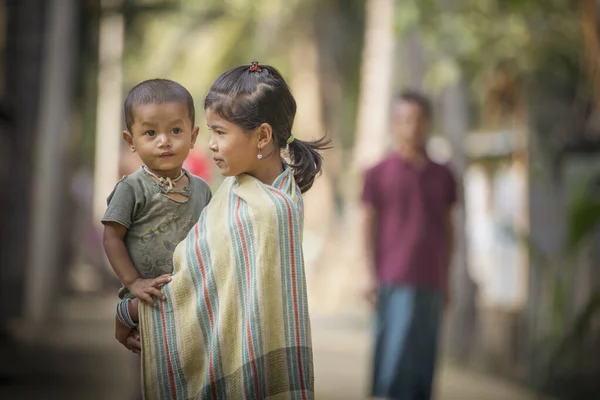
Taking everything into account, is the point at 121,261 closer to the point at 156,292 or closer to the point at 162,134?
the point at 156,292

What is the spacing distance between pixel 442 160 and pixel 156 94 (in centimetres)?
1080

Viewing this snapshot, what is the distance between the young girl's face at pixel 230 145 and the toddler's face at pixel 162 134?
0.07 metres

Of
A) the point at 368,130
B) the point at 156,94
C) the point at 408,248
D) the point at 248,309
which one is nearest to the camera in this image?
the point at 248,309

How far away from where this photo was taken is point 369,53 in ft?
56.0

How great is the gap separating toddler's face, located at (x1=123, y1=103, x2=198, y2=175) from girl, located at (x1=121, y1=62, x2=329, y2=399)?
80 mm

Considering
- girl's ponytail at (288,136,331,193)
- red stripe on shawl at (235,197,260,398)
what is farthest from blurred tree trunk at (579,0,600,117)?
red stripe on shawl at (235,197,260,398)

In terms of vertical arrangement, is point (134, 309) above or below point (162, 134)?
below

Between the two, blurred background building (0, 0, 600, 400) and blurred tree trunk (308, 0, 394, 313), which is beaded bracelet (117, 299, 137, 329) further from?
blurred tree trunk (308, 0, 394, 313)

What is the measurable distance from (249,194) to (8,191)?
10685mm

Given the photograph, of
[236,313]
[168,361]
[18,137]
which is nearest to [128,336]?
[168,361]

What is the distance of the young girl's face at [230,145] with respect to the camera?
3.28m

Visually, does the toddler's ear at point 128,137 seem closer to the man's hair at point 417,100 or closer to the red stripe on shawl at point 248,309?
the red stripe on shawl at point 248,309

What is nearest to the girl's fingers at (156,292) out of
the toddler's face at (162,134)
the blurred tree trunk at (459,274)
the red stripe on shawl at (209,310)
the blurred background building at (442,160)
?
the red stripe on shawl at (209,310)

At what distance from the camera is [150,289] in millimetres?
3238
